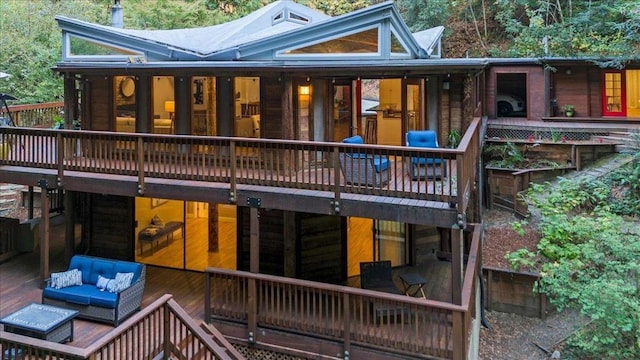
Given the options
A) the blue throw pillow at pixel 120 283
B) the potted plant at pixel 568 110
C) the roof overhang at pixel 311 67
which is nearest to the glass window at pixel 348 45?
the roof overhang at pixel 311 67

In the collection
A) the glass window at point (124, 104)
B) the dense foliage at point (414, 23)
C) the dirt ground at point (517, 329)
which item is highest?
the dense foliage at point (414, 23)

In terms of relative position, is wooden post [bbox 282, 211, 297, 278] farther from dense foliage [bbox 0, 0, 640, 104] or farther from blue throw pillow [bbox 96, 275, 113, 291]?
dense foliage [bbox 0, 0, 640, 104]

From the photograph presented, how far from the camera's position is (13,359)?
6.45m

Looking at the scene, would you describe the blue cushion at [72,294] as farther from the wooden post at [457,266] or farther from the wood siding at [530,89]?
the wood siding at [530,89]

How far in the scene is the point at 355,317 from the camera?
7574 mm

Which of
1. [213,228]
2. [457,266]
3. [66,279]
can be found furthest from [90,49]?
[457,266]

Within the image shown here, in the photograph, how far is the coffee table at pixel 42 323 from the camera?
23.5ft

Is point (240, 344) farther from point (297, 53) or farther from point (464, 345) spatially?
point (297, 53)

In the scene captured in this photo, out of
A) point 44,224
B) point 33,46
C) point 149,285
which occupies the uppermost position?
point 33,46

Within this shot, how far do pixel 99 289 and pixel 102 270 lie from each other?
508mm

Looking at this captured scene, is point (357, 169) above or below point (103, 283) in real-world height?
above

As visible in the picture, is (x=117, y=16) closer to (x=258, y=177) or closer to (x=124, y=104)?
(x=124, y=104)

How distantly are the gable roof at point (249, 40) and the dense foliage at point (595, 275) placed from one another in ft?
17.7

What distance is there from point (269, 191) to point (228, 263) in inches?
136
